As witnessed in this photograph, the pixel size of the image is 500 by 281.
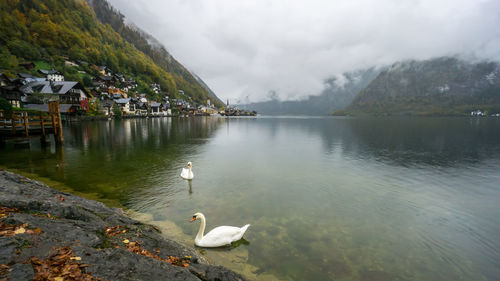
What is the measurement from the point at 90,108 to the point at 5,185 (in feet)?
343

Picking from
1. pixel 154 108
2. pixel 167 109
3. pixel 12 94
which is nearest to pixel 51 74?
pixel 12 94

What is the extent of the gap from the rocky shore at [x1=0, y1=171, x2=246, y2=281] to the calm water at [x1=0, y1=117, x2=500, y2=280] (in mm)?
2717

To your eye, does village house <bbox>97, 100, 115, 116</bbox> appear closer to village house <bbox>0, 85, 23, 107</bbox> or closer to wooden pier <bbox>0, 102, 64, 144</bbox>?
village house <bbox>0, 85, 23, 107</bbox>

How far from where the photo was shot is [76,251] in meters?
4.96

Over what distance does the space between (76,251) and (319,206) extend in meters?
12.7

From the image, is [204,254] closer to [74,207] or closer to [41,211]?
[74,207]

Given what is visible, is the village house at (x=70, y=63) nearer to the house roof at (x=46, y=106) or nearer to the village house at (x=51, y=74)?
the village house at (x=51, y=74)

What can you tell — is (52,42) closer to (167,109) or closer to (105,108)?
(167,109)

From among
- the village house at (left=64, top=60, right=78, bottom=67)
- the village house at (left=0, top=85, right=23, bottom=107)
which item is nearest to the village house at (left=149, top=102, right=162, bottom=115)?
the village house at (left=64, top=60, right=78, bottom=67)

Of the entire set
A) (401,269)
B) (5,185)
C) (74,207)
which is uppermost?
(5,185)

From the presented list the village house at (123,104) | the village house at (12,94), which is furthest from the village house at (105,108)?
the village house at (12,94)

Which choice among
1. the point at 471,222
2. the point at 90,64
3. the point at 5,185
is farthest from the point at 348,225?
the point at 90,64

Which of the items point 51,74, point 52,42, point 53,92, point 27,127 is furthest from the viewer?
point 52,42

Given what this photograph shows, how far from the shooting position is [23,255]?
4.36 m
